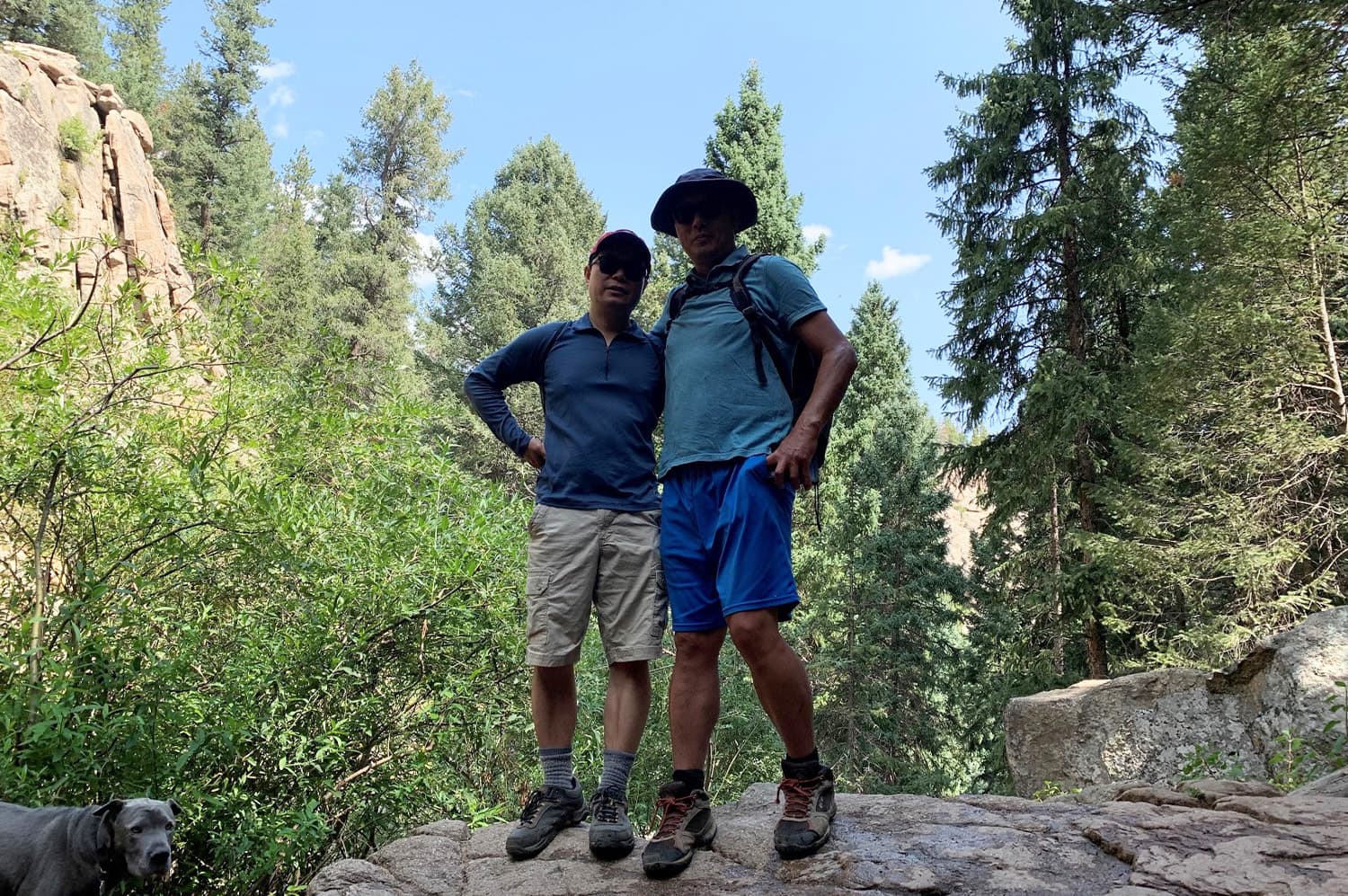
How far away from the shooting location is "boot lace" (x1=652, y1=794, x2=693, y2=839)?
101 inches

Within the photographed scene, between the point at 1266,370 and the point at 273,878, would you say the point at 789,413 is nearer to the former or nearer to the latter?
the point at 273,878

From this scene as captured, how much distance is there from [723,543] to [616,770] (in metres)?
0.83

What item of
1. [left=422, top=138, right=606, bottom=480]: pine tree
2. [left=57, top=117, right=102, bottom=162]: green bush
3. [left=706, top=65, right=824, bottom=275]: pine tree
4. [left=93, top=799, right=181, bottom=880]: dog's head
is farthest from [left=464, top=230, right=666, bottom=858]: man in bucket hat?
[left=57, top=117, right=102, bottom=162]: green bush

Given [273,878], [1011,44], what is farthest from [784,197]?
A: [273,878]

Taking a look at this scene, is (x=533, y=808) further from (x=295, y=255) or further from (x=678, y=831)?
(x=295, y=255)

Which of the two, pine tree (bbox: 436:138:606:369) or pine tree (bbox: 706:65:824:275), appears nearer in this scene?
pine tree (bbox: 706:65:824:275)

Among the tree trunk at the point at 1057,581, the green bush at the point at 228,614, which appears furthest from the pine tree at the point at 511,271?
the green bush at the point at 228,614

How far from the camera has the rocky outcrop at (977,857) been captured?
2275 mm

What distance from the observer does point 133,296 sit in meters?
4.91

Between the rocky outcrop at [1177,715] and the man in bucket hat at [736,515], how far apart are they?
3.68 meters

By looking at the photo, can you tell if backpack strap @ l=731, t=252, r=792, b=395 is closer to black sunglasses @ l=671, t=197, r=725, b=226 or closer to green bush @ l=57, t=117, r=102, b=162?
black sunglasses @ l=671, t=197, r=725, b=226

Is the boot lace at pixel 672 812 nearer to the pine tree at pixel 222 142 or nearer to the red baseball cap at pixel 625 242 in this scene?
the red baseball cap at pixel 625 242

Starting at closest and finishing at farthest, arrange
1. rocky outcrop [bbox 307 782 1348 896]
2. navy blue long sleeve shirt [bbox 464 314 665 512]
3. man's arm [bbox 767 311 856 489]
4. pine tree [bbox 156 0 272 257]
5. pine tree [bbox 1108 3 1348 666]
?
rocky outcrop [bbox 307 782 1348 896] → man's arm [bbox 767 311 856 489] → navy blue long sleeve shirt [bbox 464 314 665 512] → pine tree [bbox 1108 3 1348 666] → pine tree [bbox 156 0 272 257]

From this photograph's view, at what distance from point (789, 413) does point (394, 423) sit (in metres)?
3.86
